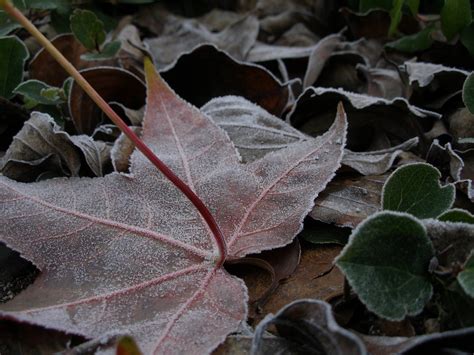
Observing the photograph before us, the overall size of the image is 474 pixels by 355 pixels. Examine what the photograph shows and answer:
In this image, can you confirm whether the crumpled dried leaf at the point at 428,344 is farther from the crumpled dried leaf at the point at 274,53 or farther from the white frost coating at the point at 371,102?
the crumpled dried leaf at the point at 274,53

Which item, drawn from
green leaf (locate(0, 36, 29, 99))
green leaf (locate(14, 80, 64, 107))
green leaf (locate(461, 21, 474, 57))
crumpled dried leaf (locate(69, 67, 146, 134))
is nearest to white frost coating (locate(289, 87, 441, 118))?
green leaf (locate(461, 21, 474, 57))

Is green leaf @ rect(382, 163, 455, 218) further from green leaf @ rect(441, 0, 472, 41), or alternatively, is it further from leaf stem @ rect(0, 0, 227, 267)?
green leaf @ rect(441, 0, 472, 41)

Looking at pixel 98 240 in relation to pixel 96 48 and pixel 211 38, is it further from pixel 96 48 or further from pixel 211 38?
pixel 211 38

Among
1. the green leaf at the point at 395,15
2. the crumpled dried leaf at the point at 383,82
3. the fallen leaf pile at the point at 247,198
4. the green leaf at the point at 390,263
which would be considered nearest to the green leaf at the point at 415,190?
the fallen leaf pile at the point at 247,198

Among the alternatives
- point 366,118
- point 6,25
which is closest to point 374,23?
point 366,118

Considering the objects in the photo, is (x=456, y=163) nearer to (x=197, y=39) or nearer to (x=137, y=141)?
(x=137, y=141)
